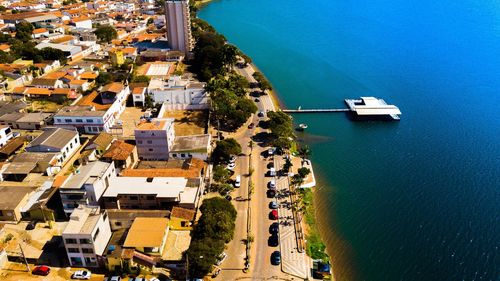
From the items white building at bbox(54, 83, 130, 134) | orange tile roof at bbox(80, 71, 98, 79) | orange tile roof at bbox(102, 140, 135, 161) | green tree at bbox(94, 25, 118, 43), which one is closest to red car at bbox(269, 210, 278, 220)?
orange tile roof at bbox(102, 140, 135, 161)

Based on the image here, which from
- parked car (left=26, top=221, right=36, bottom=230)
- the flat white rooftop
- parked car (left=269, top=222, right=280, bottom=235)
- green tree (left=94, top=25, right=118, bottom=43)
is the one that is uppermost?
green tree (left=94, top=25, right=118, bottom=43)

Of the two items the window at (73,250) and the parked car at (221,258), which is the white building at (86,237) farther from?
the parked car at (221,258)

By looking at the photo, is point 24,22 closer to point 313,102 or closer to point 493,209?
point 313,102

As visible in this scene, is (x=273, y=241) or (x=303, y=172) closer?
(x=273, y=241)

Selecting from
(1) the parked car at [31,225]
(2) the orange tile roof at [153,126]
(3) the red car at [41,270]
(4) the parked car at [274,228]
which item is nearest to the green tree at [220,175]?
(2) the orange tile roof at [153,126]

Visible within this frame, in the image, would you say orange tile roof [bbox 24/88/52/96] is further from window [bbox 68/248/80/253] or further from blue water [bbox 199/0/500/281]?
blue water [bbox 199/0/500/281]

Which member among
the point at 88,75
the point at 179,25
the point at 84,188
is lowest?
the point at 84,188

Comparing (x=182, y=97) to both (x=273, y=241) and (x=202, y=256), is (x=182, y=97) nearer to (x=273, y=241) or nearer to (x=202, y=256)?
(x=273, y=241)

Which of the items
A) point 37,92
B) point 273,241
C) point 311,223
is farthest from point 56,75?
point 311,223
